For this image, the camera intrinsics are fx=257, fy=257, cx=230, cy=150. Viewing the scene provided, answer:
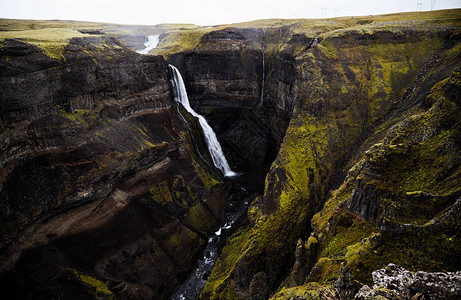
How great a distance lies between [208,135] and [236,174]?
7.40 meters

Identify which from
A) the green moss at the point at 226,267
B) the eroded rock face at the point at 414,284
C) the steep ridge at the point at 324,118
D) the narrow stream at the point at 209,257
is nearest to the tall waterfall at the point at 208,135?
the narrow stream at the point at 209,257

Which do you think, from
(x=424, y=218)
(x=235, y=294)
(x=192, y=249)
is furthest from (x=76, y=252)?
(x=424, y=218)

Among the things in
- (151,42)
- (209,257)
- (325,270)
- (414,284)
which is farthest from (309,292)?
(151,42)

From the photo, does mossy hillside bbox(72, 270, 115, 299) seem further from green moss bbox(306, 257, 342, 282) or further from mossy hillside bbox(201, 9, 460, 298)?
green moss bbox(306, 257, 342, 282)

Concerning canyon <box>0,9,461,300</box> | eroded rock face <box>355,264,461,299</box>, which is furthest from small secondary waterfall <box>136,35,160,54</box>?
eroded rock face <box>355,264,461,299</box>

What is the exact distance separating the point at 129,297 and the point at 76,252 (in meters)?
5.74

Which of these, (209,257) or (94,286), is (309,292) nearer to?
(209,257)

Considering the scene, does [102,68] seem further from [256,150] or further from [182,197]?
[256,150]

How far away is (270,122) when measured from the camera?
134 ft

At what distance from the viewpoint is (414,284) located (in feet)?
25.1

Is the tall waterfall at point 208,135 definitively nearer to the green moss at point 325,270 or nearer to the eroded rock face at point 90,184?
the eroded rock face at point 90,184

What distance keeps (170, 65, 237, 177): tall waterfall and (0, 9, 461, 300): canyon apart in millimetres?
875

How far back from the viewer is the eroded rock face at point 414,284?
23.3 feet

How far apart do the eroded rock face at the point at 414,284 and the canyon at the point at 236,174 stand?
0.27 metres
